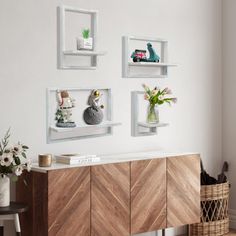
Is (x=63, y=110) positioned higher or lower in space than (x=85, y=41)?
lower

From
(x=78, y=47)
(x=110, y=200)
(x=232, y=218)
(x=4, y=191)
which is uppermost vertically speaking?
(x=78, y=47)

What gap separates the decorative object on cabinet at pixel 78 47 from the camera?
409cm

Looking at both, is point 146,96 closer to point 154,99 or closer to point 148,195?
point 154,99

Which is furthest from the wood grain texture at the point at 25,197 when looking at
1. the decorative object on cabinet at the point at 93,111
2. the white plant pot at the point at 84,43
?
the white plant pot at the point at 84,43

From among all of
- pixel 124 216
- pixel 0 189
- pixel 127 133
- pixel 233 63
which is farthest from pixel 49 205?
pixel 233 63

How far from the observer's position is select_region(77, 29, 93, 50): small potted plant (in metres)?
4.12

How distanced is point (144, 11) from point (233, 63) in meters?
1.04

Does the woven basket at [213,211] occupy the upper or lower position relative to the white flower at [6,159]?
lower

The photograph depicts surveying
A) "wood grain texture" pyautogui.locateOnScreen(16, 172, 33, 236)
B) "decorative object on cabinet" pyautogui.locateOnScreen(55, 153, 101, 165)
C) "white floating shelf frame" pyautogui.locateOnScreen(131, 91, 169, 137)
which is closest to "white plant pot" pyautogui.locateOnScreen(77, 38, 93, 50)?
"white floating shelf frame" pyautogui.locateOnScreen(131, 91, 169, 137)

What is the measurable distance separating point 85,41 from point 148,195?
113 centimetres

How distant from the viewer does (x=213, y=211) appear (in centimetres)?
494

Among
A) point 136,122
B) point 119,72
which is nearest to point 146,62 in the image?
point 119,72

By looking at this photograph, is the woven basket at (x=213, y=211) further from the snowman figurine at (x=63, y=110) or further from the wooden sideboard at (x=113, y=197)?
the snowman figurine at (x=63, y=110)

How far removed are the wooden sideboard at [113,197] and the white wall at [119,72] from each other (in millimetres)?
A: 356
